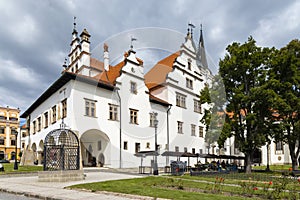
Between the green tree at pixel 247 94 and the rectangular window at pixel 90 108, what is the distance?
38.9 feet

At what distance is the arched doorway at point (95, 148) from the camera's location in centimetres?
2678

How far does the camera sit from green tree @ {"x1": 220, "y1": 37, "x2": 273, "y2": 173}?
23.7m

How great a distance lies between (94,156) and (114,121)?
409 centimetres

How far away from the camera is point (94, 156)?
2792 centimetres

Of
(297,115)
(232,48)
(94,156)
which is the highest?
(232,48)

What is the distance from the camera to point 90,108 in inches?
1013

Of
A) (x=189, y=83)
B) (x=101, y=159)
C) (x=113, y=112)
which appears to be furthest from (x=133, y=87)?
(x=189, y=83)

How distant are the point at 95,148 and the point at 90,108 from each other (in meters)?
4.67

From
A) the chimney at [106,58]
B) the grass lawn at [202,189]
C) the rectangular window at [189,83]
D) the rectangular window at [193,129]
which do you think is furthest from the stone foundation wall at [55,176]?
the rectangular window at [193,129]

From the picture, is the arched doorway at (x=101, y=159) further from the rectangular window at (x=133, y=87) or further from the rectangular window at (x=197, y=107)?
the rectangular window at (x=197, y=107)

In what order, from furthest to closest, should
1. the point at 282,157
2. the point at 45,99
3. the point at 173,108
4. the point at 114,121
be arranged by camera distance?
1. the point at 282,157
2. the point at 173,108
3. the point at 45,99
4. the point at 114,121

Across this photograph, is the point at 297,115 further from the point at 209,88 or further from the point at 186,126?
the point at 186,126

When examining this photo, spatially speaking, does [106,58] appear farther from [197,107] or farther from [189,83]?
[197,107]

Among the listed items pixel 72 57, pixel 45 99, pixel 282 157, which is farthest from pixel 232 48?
pixel 282 157
